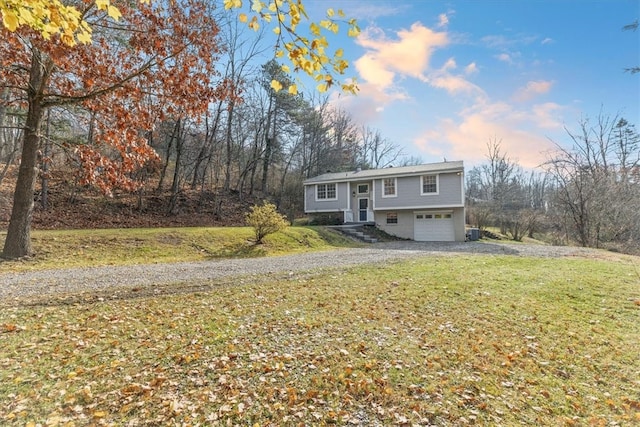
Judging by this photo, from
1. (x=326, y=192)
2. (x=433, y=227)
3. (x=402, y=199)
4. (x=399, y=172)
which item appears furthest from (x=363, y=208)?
(x=433, y=227)

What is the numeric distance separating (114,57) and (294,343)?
28.5 feet

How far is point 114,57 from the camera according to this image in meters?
8.22

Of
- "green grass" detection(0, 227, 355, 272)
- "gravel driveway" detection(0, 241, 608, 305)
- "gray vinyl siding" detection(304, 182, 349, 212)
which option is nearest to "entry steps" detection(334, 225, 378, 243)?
"gray vinyl siding" detection(304, 182, 349, 212)

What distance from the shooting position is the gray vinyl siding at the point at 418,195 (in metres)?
18.9

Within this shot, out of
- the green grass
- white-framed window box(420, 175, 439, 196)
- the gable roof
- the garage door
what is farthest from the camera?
the garage door

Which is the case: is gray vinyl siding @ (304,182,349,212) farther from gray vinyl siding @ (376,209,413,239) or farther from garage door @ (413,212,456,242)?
garage door @ (413,212,456,242)

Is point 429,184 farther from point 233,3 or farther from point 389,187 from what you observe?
point 233,3

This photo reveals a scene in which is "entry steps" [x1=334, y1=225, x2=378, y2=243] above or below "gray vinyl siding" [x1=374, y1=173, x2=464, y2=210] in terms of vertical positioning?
below

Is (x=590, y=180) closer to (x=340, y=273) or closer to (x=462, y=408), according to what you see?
(x=340, y=273)

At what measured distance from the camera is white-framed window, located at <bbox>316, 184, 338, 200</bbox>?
75.7ft

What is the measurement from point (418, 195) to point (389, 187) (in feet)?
6.66

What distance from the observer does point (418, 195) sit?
20.0 m

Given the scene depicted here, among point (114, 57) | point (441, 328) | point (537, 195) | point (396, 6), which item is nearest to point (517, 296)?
point (441, 328)

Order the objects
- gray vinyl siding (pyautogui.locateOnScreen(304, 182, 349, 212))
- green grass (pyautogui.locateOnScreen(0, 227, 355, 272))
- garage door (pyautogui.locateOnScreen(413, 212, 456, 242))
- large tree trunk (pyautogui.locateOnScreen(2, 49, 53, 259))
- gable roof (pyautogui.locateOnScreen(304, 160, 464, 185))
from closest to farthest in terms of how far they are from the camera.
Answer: large tree trunk (pyautogui.locateOnScreen(2, 49, 53, 259)), green grass (pyautogui.locateOnScreen(0, 227, 355, 272)), gable roof (pyautogui.locateOnScreen(304, 160, 464, 185)), garage door (pyautogui.locateOnScreen(413, 212, 456, 242)), gray vinyl siding (pyautogui.locateOnScreen(304, 182, 349, 212))
